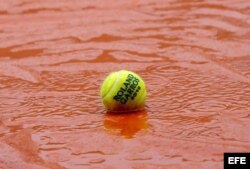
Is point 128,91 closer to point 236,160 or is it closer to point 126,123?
point 126,123

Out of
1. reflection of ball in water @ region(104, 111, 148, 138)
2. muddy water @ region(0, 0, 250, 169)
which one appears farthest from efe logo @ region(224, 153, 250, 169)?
reflection of ball in water @ region(104, 111, 148, 138)

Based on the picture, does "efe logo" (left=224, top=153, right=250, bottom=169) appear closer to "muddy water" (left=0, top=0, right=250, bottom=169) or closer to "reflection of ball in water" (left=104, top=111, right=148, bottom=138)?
"muddy water" (left=0, top=0, right=250, bottom=169)

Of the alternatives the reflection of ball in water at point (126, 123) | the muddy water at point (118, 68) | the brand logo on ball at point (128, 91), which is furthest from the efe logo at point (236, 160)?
the brand logo on ball at point (128, 91)

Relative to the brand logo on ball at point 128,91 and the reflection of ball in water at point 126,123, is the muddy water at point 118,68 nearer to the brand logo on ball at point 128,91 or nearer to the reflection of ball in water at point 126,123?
the reflection of ball in water at point 126,123

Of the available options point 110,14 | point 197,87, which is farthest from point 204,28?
point 197,87

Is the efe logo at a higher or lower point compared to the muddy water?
lower
